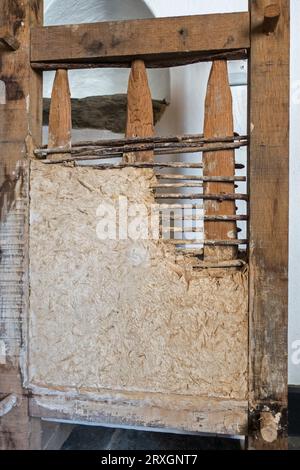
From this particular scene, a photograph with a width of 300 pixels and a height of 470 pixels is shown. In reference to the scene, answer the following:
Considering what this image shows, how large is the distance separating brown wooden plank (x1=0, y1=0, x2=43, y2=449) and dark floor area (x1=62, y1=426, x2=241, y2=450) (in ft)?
0.89

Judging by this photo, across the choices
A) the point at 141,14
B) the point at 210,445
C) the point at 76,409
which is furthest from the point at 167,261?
the point at 141,14

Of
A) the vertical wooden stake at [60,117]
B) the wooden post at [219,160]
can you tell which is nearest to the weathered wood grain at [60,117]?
the vertical wooden stake at [60,117]

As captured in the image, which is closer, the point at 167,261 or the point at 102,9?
the point at 167,261

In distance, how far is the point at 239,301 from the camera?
2.30 feet

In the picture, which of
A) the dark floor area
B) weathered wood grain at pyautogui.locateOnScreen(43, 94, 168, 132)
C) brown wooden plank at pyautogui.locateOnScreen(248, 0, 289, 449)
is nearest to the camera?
brown wooden plank at pyautogui.locateOnScreen(248, 0, 289, 449)

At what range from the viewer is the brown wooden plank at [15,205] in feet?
2.48

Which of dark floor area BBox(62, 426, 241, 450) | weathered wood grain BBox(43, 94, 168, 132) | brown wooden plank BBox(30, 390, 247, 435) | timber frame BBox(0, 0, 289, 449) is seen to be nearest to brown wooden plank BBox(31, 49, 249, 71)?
timber frame BBox(0, 0, 289, 449)

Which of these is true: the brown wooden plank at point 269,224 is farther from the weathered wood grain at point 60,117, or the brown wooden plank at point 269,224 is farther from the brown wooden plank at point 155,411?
the weathered wood grain at point 60,117

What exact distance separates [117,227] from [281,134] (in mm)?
377

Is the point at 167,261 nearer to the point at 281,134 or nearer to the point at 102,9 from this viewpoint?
the point at 281,134

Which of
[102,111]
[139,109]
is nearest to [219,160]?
[139,109]

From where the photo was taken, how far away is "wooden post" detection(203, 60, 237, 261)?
72 centimetres

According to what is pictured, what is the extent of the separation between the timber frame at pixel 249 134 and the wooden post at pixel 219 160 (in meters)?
0.05

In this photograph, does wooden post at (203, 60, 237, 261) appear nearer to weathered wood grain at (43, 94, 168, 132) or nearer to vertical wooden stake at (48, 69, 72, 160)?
vertical wooden stake at (48, 69, 72, 160)
